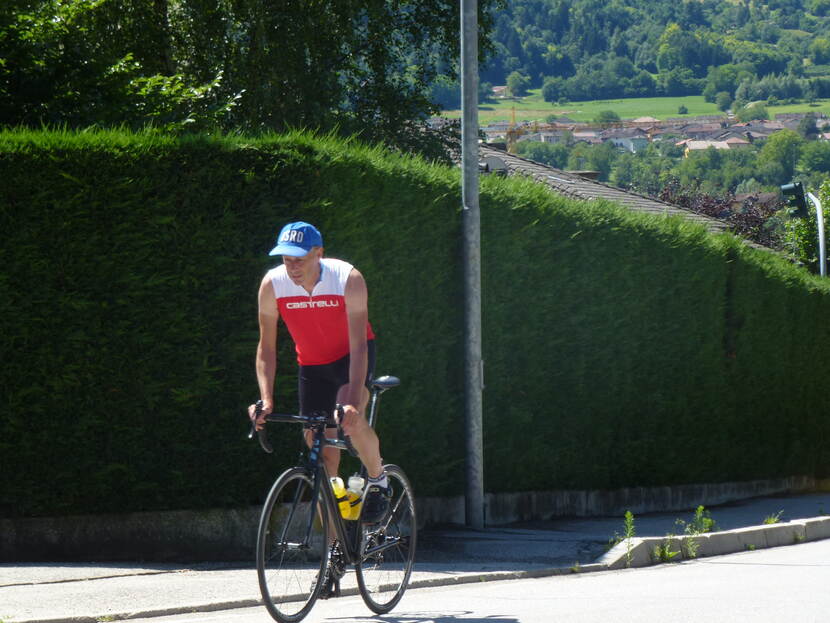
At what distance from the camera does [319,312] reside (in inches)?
259

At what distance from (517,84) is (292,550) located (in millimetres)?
134244

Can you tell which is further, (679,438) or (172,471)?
(679,438)

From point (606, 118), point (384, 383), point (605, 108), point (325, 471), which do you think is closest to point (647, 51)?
point (605, 108)

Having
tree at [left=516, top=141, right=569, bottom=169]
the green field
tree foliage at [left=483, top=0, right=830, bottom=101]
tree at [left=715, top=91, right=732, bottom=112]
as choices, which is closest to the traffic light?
tree at [left=516, top=141, right=569, bottom=169]

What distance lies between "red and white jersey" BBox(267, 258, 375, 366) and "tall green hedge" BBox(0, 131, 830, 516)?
266 cm

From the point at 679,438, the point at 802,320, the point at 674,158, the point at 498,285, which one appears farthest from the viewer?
the point at 674,158

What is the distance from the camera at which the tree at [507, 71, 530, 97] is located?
131250 millimetres

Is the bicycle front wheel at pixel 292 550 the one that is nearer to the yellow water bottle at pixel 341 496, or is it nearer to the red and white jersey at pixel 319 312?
the yellow water bottle at pixel 341 496

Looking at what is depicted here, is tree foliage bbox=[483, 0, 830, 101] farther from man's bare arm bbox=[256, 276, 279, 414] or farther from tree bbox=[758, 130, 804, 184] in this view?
man's bare arm bbox=[256, 276, 279, 414]

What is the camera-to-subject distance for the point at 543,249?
12461 mm

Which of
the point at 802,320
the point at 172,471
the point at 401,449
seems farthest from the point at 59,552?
the point at 802,320

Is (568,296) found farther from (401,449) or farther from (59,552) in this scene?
(59,552)

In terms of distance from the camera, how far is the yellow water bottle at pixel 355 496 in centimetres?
675

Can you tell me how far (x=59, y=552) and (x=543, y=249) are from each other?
225 inches
